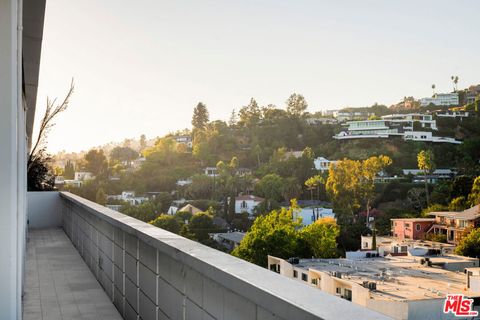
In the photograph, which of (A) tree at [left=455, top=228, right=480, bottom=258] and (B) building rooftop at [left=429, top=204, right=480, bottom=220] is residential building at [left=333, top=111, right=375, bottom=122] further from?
(A) tree at [left=455, top=228, right=480, bottom=258]

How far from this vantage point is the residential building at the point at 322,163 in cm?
5078

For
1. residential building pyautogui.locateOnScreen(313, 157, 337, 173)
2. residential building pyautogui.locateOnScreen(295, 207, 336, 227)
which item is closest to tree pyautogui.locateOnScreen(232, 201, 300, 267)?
residential building pyautogui.locateOnScreen(295, 207, 336, 227)

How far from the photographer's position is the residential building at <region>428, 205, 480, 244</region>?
120 feet

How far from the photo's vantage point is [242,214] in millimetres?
45062

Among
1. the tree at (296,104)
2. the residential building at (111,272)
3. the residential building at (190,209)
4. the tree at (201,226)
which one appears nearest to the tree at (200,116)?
the tree at (296,104)

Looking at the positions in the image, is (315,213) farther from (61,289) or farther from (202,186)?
(61,289)

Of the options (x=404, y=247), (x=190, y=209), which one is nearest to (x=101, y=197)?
(x=190, y=209)

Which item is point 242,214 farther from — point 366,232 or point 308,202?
point 366,232

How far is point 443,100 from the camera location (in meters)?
68.6

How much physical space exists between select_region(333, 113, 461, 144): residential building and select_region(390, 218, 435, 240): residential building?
16499 millimetres

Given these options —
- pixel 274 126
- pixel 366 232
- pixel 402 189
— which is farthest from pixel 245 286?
pixel 274 126

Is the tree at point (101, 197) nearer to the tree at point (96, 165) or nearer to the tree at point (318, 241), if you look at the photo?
the tree at point (96, 165)

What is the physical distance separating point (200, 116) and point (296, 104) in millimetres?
11332

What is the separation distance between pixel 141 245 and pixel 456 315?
26928mm
